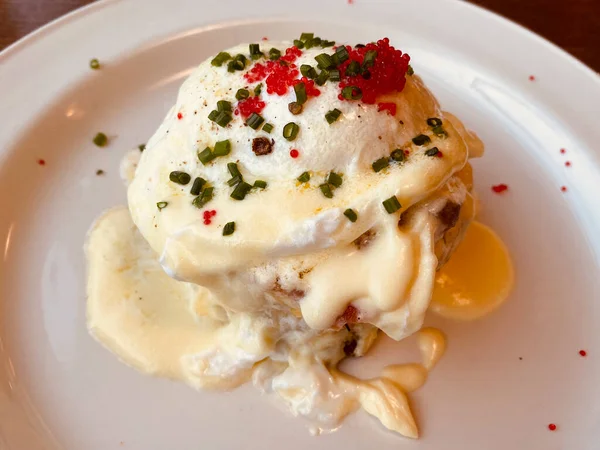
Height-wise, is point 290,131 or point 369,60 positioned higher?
point 369,60

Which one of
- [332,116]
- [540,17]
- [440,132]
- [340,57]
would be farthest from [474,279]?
[540,17]

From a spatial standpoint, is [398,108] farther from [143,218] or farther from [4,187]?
[4,187]

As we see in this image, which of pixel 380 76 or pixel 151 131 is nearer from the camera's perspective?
pixel 380 76

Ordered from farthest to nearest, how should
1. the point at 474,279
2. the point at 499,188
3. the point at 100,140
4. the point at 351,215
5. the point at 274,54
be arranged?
1. the point at 100,140
2. the point at 499,188
3. the point at 474,279
4. the point at 274,54
5. the point at 351,215

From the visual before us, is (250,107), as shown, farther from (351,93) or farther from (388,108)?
(388,108)

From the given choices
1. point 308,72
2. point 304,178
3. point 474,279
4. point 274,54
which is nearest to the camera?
point 304,178

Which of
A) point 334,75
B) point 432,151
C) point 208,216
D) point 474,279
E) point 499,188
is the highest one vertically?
point 334,75

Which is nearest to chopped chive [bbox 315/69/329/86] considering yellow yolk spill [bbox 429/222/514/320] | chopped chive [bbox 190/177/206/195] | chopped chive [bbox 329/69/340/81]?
chopped chive [bbox 329/69/340/81]

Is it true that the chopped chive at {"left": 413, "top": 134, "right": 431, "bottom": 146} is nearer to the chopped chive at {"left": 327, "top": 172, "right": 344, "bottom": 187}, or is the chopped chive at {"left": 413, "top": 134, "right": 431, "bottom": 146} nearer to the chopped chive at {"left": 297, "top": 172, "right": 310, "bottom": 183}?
the chopped chive at {"left": 327, "top": 172, "right": 344, "bottom": 187}
